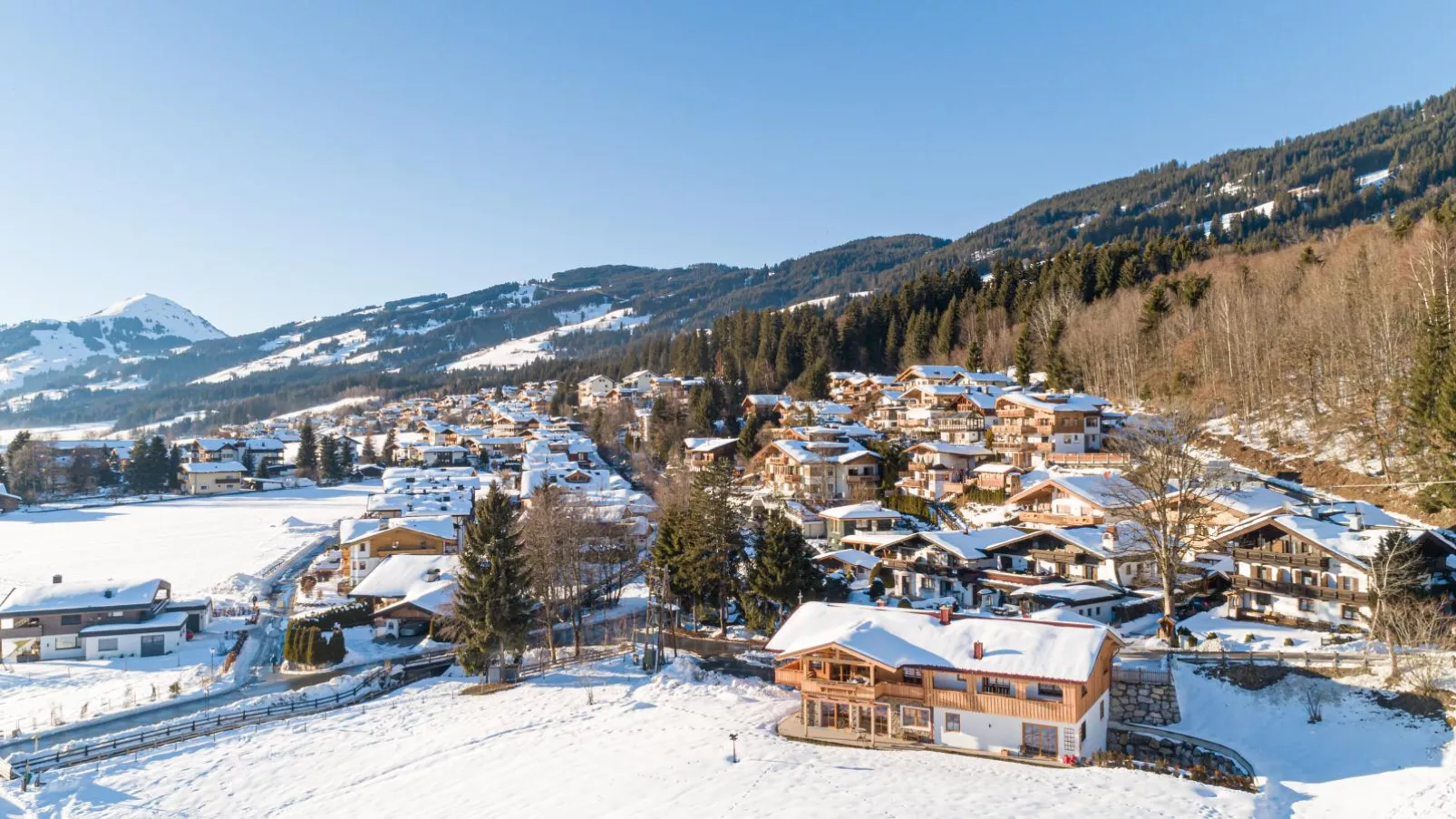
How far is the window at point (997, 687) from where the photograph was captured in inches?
807

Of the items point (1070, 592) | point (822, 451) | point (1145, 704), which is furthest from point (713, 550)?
point (822, 451)

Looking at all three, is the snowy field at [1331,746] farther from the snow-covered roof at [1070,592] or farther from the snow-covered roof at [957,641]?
the snow-covered roof at [1070,592]

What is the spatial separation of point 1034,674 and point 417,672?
22120 mm

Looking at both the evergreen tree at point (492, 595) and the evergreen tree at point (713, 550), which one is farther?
the evergreen tree at point (713, 550)

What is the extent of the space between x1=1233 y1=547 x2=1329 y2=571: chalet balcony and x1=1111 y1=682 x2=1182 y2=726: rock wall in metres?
9.32

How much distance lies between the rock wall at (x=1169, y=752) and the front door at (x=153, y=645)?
120ft

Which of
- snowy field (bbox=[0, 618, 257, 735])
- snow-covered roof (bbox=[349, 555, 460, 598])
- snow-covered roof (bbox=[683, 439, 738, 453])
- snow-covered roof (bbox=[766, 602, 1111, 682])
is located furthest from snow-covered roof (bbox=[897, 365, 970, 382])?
snowy field (bbox=[0, 618, 257, 735])

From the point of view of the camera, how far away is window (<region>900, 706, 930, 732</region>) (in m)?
21.5

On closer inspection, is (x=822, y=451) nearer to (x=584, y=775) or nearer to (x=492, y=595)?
(x=492, y=595)

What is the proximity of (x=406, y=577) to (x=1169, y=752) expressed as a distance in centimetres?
3363

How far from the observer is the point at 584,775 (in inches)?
768

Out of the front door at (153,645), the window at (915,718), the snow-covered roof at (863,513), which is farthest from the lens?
the snow-covered roof at (863,513)

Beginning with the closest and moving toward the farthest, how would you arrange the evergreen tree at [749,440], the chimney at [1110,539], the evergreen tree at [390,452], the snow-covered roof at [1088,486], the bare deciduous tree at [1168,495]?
1. the bare deciduous tree at [1168,495]
2. the chimney at [1110,539]
3. the snow-covered roof at [1088,486]
4. the evergreen tree at [749,440]
5. the evergreen tree at [390,452]

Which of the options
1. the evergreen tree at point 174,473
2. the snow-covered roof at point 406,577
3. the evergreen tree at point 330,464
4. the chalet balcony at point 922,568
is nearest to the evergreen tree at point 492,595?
the snow-covered roof at point 406,577
